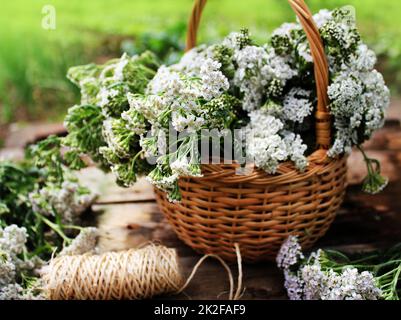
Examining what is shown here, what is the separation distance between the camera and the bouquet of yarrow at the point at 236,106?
118 cm

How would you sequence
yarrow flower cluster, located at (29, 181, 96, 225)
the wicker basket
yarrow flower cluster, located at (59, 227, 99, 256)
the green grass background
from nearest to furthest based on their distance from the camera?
the wicker basket → yarrow flower cluster, located at (59, 227, 99, 256) → yarrow flower cluster, located at (29, 181, 96, 225) → the green grass background

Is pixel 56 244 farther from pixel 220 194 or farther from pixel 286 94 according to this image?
pixel 286 94

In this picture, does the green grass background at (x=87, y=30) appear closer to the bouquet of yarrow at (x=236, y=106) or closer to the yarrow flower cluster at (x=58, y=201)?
the yarrow flower cluster at (x=58, y=201)

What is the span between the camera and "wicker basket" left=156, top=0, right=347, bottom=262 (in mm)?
1267

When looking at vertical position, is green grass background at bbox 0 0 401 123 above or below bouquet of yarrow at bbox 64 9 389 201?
above

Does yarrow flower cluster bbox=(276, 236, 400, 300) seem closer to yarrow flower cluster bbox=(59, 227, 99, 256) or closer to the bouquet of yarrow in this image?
the bouquet of yarrow

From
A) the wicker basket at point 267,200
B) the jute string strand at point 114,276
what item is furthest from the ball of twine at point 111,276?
the wicker basket at point 267,200

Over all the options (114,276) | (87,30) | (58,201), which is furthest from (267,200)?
(87,30)

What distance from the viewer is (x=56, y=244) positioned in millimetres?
1547

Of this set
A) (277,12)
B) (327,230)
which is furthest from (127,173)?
(277,12)

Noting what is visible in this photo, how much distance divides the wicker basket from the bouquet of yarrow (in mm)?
34

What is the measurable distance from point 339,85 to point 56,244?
2.79ft

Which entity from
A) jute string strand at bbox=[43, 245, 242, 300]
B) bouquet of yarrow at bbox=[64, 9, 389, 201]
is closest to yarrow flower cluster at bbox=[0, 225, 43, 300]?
jute string strand at bbox=[43, 245, 242, 300]

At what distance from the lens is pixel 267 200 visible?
1.31 meters
